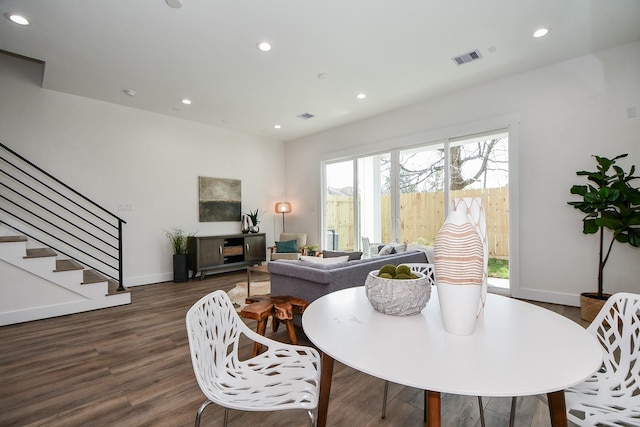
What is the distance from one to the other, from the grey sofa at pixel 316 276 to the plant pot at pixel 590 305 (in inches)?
75.1

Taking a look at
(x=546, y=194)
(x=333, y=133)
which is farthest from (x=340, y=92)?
(x=546, y=194)

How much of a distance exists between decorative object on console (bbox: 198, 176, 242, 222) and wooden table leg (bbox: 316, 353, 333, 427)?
5.01m

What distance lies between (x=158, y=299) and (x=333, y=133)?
4.28m

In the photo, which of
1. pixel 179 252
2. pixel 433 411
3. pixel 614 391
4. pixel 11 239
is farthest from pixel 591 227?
pixel 11 239

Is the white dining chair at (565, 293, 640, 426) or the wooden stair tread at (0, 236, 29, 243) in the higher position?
the wooden stair tread at (0, 236, 29, 243)

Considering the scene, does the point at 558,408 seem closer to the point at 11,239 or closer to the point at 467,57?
the point at 467,57

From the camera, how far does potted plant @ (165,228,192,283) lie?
502 cm

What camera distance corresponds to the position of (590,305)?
292 cm

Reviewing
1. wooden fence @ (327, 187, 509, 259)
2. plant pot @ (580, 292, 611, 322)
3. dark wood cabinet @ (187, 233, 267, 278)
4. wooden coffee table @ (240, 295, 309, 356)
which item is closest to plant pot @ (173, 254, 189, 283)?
dark wood cabinet @ (187, 233, 267, 278)

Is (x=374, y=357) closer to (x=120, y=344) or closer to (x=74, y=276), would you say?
(x=120, y=344)

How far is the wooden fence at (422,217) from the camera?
4.09m

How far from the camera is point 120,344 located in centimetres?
259

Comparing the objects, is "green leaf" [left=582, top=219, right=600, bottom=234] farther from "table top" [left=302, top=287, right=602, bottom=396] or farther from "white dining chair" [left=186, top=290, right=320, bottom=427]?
"white dining chair" [left=186, top=290, right=320, bottom=427]

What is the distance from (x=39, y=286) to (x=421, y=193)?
16.8ft
